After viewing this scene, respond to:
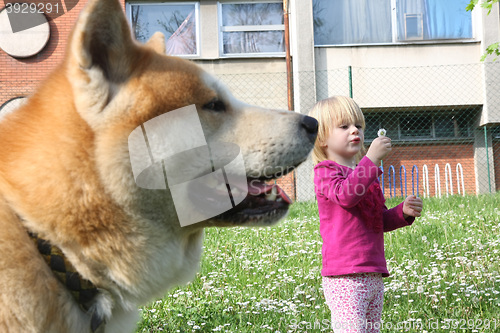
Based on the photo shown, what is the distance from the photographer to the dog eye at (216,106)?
1.77m

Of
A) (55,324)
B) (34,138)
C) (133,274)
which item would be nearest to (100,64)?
(34,138)

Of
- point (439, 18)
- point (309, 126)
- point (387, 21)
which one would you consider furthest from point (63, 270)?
point (439, 18)

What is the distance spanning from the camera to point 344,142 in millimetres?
2854

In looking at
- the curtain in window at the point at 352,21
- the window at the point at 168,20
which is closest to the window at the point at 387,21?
the curtain in window at the point at 352,21

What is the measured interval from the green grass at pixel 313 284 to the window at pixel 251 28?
7.39 meters

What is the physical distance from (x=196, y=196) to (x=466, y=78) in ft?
39.3

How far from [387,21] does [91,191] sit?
12.2 metres

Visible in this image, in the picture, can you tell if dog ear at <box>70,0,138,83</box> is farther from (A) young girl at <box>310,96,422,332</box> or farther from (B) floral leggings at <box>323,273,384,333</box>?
(B) floral leggings at <box>323,273,384,333</box>

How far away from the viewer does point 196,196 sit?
174 cm

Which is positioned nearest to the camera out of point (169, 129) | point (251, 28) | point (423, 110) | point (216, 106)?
point (169, 129)

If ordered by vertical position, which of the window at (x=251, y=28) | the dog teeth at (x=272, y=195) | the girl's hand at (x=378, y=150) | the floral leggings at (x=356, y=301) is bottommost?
the floral leggings at (x=356, y=301)

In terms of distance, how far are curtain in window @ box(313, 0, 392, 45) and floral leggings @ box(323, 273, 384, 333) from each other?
398 inches

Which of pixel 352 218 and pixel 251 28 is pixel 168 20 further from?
pixel 352 218

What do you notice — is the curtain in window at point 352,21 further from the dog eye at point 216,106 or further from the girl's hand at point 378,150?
the dog eye at point 216,106
